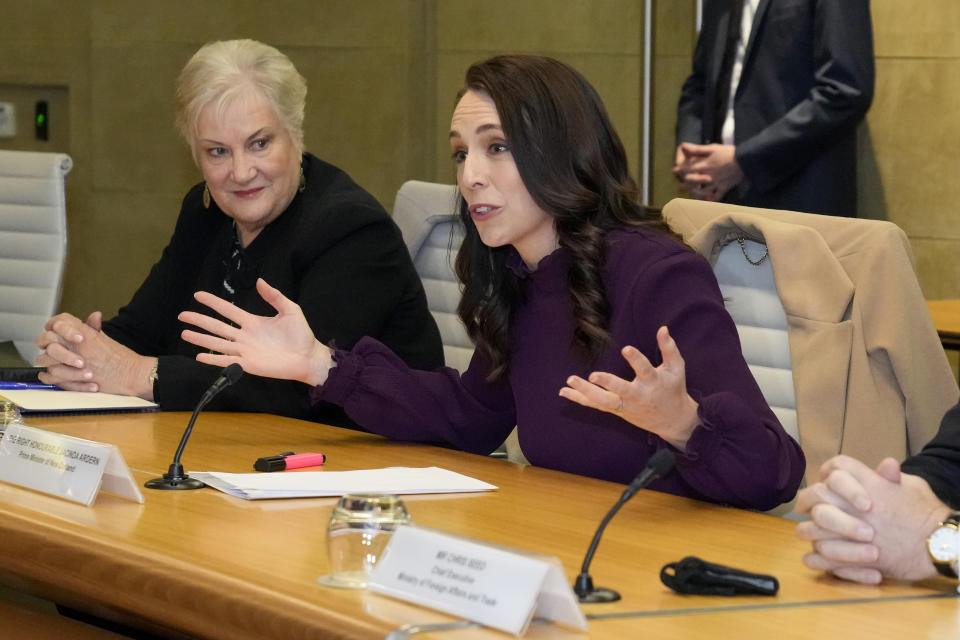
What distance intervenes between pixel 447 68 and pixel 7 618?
136 inches

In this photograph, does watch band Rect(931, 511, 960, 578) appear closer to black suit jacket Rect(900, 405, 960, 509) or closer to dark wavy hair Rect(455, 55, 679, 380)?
black suit jacket Rect(900, 405, 960, 509)

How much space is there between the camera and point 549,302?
2148 mm

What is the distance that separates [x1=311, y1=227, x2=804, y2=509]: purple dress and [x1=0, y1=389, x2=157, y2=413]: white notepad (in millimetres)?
452

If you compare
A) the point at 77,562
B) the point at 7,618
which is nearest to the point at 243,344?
the point at 7,618

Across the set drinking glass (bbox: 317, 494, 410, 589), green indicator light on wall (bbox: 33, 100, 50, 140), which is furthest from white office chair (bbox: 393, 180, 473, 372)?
green indicator light on wall (bbox: 33, 100, 50, 140)

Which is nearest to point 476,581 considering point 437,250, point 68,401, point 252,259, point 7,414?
point 7,414

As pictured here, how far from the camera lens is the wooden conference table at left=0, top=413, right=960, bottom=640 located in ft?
4.09

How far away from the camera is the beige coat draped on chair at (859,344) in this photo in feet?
7.28

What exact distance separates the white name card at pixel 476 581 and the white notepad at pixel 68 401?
49.8 inches

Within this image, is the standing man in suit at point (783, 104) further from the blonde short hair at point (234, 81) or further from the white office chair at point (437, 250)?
the blonde short hair at point (234, 81)

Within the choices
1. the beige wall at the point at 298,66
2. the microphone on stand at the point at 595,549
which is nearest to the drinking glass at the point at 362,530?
the microphone on stand at the point at 595,549

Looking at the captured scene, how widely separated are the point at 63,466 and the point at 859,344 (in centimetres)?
125

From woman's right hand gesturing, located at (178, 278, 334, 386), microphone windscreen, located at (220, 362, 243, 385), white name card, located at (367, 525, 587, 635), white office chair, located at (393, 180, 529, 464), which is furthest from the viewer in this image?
white office chair, located at (393, 180, 529, 464)

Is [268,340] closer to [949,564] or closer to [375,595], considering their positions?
[375,595]
